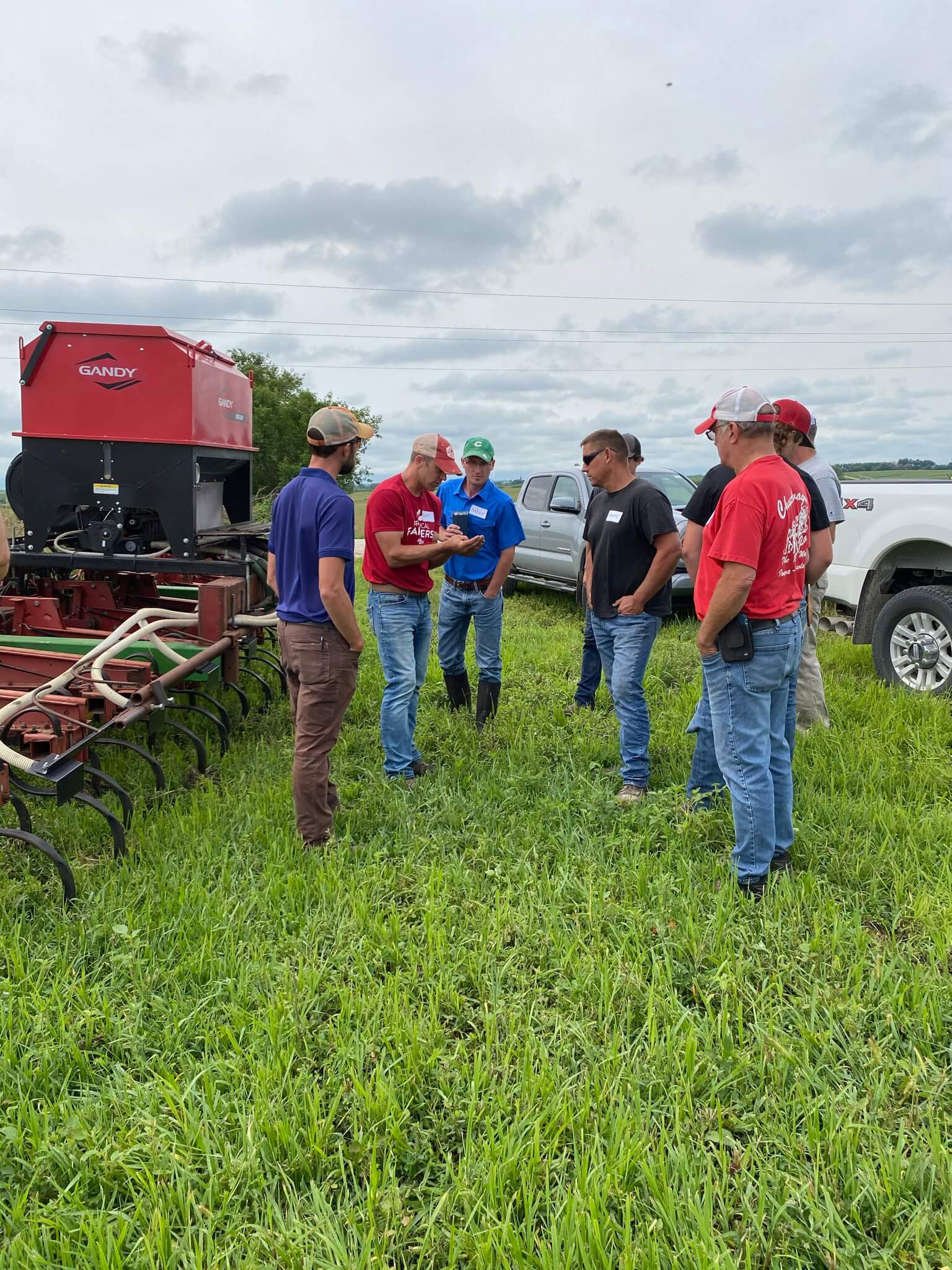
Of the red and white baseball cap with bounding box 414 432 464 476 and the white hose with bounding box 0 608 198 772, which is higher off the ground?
the red and white baseball cap with bounding box 414 432 464 476

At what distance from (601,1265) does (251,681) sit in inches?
231

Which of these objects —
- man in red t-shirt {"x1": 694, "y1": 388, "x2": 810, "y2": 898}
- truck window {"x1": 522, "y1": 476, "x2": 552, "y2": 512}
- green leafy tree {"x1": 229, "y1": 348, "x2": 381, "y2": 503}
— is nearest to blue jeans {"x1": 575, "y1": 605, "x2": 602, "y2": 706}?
man in red t-shirt {"x1": 694, "y1": 388, "x2": 810, "y2": 898}

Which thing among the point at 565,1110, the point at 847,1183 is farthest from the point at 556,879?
the point at 847,1183

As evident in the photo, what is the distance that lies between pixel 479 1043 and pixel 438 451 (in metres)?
3.06

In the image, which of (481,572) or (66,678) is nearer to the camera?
(66,678)

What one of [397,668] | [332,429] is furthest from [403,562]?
[332,429]

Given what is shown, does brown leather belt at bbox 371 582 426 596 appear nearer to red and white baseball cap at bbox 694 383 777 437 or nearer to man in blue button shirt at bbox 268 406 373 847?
man in blue button shirt at bbox 268 406 373 847

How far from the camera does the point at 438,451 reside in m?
4.69

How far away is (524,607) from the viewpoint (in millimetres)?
11828

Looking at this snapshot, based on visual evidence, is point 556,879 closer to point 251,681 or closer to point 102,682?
point 102,682

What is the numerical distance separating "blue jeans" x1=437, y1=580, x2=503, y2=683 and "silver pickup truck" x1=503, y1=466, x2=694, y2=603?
13.0ft

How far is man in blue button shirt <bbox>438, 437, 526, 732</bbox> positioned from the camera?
19.1 ft

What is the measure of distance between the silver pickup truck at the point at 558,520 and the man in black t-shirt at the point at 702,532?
5242 mm

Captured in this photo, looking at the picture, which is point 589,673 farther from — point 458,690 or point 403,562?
point 403,562
